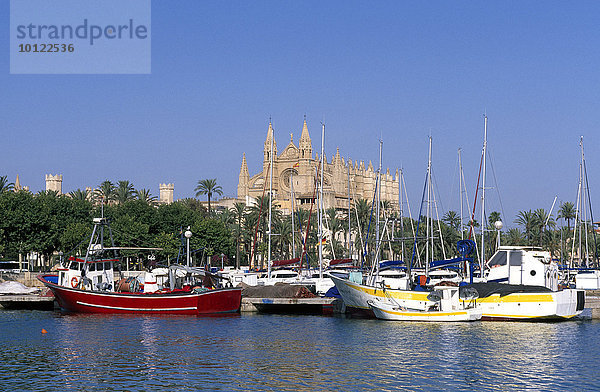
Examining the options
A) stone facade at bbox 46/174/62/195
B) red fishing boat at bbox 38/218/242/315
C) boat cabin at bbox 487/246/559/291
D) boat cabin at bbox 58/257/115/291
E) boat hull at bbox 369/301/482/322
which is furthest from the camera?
stone facade at bbox 46/174/62/195

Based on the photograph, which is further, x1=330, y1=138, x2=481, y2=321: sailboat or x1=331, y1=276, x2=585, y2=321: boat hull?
x1=330, y1=138, x2=481, y2=321: sailboat

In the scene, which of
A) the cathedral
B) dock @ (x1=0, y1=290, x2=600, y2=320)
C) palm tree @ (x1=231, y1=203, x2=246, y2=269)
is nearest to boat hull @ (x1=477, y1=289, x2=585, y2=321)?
dock @ (x1=0, y1=290, x2=600, y2=320)

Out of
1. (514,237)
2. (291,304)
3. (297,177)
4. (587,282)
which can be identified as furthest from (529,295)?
(297,177)

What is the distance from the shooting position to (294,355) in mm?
31562

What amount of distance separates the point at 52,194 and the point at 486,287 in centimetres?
6965

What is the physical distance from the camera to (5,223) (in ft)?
262

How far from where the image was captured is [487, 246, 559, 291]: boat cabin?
4416cm

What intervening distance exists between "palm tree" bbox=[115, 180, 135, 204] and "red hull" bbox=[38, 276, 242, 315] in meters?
62.8

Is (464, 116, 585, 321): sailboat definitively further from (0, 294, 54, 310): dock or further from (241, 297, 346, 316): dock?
(0, 294, 54, 310): dock

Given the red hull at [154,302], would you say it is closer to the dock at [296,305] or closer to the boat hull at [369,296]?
the dock at [296,305]

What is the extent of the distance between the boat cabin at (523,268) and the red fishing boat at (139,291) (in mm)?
15865

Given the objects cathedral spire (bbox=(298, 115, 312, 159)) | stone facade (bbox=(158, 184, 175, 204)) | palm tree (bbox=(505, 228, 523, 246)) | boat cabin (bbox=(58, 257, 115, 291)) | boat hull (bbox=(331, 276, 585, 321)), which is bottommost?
boat hull (bbox=(331, 276, 585, 321))

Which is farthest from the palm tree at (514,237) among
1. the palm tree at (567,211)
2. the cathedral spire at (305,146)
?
the cathedral spire at (305,146)

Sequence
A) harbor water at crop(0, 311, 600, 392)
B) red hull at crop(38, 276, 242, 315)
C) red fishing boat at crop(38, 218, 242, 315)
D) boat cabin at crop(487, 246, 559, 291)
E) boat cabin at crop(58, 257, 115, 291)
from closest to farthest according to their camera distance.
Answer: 1. harbor water at crop(0, 311, 600, 392)
2. boat cabin at crop(487, 246, 559, 291)
3. red hull at crop(38, 276, 242, 315)
4. red fishing boat at crop(38, 218, 242, 315)
5. boat cabin at crop(58, 257, 115, 291)
